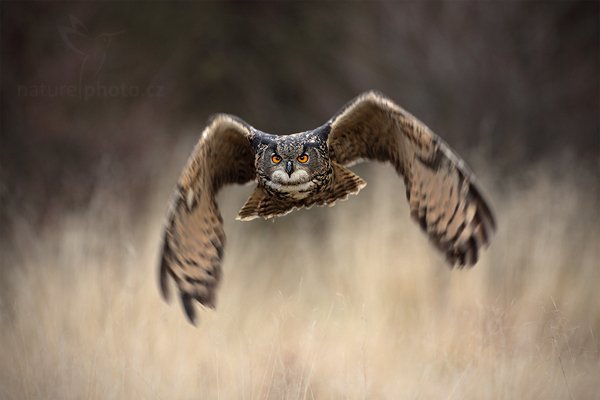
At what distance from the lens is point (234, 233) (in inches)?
252

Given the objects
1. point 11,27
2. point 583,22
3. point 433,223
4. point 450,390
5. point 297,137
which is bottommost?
point 450,390

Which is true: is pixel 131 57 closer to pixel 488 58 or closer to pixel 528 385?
pixel 488 58

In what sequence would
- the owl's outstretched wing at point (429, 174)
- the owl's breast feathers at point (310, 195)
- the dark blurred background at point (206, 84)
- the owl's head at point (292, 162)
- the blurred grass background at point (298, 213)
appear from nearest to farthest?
the owl's outstretched wing at point (429, 174) < the owl's head at point (292, 162) < the owl's breast feathers at point (310, 195) < the blurred grass background at point (298, 213) < the dark blurred background at point (206, 84)

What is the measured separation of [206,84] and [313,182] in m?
6.83

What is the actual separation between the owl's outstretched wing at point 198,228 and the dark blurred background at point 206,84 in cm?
287

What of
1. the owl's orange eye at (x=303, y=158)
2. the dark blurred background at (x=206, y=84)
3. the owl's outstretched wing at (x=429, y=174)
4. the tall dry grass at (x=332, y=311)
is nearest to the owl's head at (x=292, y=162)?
the owl's orange eye at (x=303, y=158)

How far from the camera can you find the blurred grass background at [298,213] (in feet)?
13.2

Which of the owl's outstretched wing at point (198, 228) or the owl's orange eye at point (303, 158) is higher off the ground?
the owl's orange eye at point (303, 158)

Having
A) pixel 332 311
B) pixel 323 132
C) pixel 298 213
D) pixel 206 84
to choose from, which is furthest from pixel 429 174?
pixel 206 84

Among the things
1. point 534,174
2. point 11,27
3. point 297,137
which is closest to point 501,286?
point 534,174

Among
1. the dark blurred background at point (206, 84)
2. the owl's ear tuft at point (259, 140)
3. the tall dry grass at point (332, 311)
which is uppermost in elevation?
the dark blurred background at point (206, 84)

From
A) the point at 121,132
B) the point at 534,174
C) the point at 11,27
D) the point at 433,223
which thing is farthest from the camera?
the point at 121,132

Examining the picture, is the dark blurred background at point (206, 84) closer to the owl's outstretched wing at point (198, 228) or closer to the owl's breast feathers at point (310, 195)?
the owl's breast feathers at point (310, 195)

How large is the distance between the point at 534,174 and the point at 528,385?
2.27m
